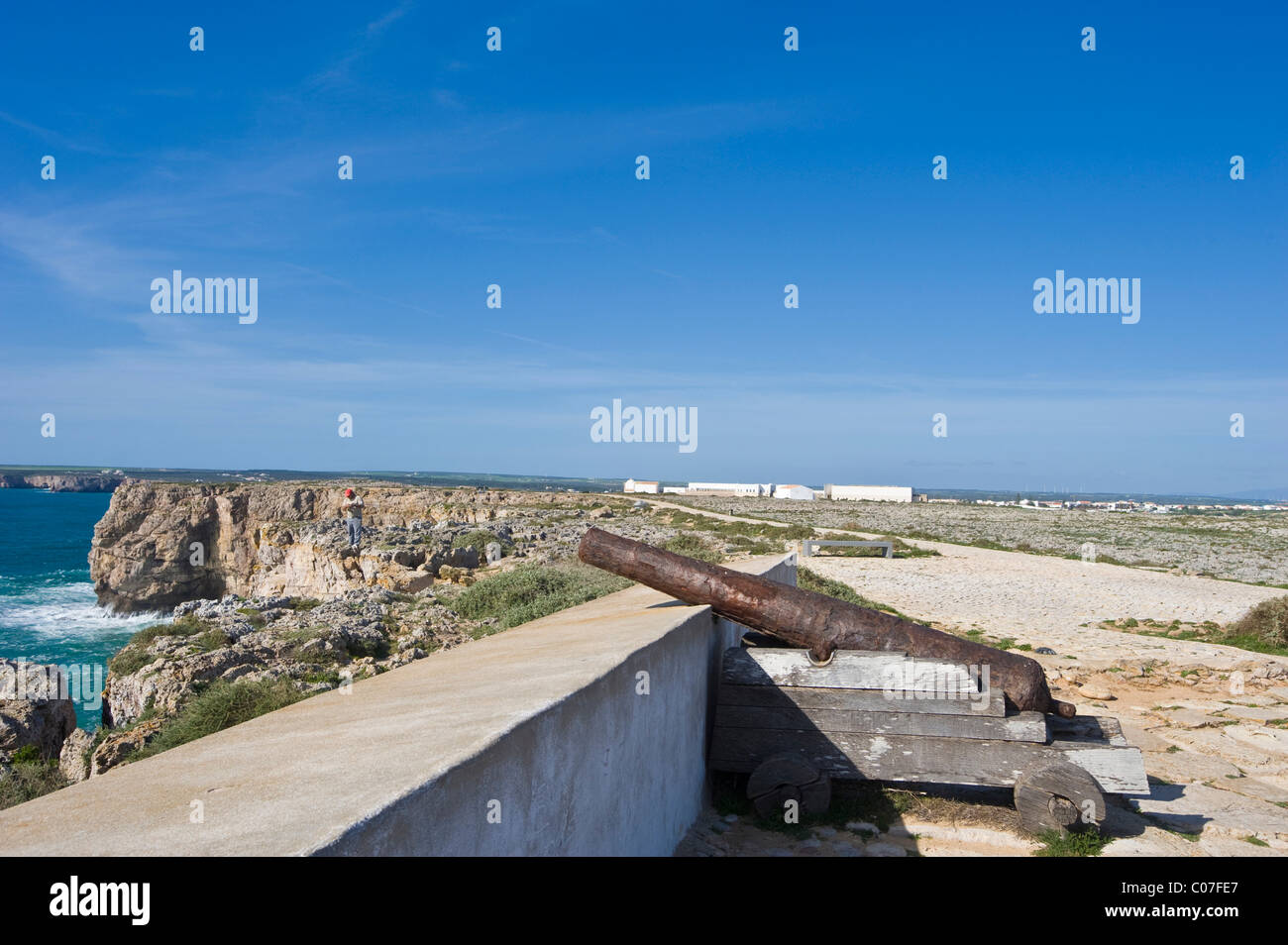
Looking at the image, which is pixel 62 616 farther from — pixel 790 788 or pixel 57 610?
A: pixel 790 788

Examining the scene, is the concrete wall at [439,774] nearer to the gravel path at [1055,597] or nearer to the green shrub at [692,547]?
the gravel path at [1055,597]

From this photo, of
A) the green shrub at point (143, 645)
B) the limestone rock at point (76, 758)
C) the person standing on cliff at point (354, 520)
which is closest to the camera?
the limestone rock at point (76, 758)

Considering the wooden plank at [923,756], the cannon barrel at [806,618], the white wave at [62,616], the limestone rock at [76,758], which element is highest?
the cannon barrel at [806,618]

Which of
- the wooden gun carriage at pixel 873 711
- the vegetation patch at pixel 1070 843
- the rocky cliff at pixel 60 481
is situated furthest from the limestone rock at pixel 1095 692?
the rocky cliff at pixel 60 481

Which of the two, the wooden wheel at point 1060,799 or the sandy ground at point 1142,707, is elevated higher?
the wooden wheel at point 1060,799

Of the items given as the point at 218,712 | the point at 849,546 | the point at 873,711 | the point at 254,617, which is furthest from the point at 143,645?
the point at 849,546

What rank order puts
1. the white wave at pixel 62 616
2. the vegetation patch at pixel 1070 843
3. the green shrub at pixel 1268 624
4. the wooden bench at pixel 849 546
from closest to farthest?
the vegetation patch at pixel 1070 843 < the green shrub at pixel 1268 624 < the wooden bench at pixel 849 546 < the white wave at pixel 62 616

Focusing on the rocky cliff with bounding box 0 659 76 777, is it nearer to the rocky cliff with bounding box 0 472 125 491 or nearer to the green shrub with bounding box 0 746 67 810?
the green shrub with bounding box 0 746 67 810
